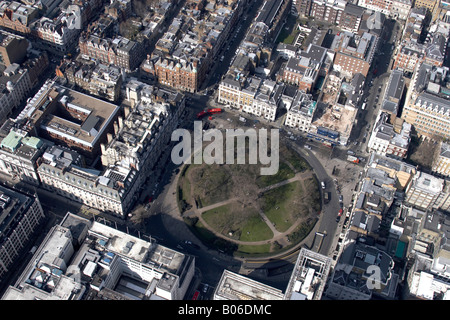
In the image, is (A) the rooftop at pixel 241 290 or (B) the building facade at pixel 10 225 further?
(B) the building facade at pixel 10 225

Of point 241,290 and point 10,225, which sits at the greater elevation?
point 241,290

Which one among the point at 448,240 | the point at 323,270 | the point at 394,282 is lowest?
the point at 323,270

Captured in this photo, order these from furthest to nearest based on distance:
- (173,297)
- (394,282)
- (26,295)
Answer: (394,282)
(173,297)
(26,295)

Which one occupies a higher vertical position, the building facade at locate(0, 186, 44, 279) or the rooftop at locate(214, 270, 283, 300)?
the rooftop at locate(214, 270, 283, 300)

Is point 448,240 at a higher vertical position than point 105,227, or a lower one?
higher

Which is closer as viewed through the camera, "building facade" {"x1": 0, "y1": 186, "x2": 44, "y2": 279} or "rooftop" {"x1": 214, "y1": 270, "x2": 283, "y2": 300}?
"rooftop" {"x1": 214, "y1": 270, "x2": 283, "y2": 300}

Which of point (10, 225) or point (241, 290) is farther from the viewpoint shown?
point (10, 225)

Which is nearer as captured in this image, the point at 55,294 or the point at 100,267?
the point at 55,294

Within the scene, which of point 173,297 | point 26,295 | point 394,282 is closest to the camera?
point 26,295

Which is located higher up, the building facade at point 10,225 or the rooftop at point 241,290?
the rooftop at point 241,290

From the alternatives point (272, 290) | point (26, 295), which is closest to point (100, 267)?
point (26, 295)
